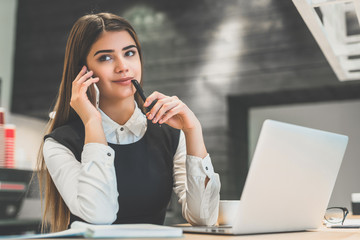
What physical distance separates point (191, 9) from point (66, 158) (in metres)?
2.91

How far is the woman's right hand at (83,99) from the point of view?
4.12 feet

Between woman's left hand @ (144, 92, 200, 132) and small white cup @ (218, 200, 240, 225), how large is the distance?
28cm

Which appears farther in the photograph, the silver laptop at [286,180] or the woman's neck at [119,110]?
the woman's neck at [119,110]

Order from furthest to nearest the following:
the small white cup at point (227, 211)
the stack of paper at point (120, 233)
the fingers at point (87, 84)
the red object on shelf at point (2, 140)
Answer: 1. the red object on shelf at point (2, 140)
2. the fingers at point (87, 84)
3. the small white cup at point (227, 211)
4. the stack of paper at point (120, 233)

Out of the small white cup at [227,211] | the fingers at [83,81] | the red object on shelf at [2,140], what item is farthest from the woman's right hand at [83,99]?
the red object on shelf at [2,140]

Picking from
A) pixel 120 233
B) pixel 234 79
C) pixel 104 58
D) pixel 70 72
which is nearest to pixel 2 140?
pixel 70 72

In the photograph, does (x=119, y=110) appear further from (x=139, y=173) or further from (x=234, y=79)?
(x=234, y=79)

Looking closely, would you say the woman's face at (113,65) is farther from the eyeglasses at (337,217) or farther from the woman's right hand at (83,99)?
the eyeglasses at (337,217)

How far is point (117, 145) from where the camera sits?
4.53 feet

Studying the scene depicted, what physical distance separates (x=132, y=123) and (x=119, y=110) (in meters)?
0.07

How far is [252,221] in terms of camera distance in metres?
0.87

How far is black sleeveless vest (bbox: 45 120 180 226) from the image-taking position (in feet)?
4.39

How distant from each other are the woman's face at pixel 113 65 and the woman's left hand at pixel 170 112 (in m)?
0.17

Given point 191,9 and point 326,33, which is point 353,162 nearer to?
point 191,9
